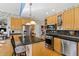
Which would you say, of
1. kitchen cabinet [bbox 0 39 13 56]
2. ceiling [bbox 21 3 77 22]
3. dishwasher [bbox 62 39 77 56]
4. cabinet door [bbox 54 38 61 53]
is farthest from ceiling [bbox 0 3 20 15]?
dishwasher [bbox 62 39 77 56]

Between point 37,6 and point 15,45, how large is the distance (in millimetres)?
712

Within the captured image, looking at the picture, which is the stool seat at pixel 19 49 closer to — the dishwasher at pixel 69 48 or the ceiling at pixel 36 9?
the ceiling at pixel 36 9

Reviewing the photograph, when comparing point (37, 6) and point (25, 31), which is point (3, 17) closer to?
point (25, 31)

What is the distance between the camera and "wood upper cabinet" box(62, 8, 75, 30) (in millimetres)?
1619

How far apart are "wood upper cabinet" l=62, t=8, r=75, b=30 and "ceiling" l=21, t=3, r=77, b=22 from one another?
0.12 m

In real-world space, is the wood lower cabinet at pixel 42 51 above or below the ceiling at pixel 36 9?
below

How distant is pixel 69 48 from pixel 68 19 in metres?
0.42

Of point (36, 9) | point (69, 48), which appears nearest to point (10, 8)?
point (36, 9)

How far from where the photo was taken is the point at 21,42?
6.33ft

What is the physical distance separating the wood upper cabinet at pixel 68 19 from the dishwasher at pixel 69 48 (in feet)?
0.70

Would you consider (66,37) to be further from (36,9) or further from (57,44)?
(36,9)

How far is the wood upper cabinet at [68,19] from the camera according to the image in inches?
63.7

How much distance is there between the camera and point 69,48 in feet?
5.46

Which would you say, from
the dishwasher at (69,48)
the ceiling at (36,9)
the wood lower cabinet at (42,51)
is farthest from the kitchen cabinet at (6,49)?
the dishwasher at (69,48)
